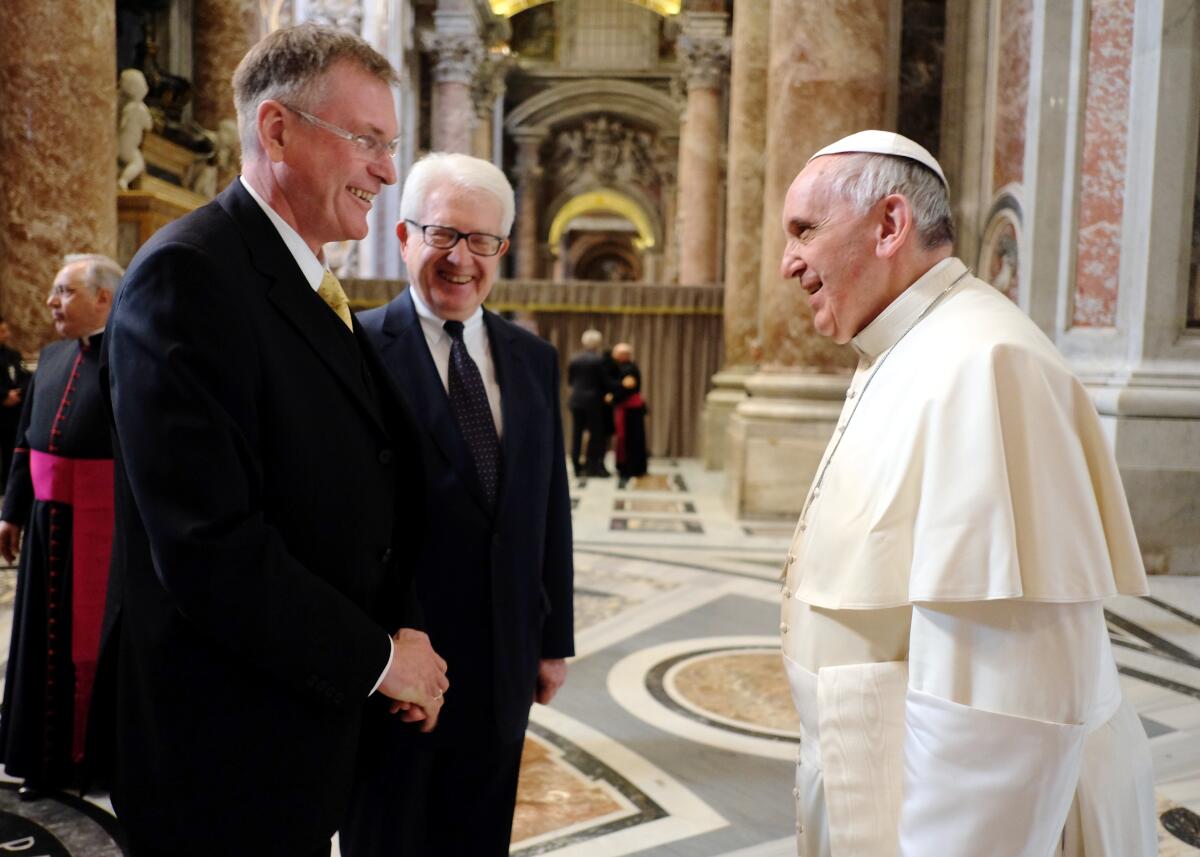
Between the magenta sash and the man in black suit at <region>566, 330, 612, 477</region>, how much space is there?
8298 millimetres

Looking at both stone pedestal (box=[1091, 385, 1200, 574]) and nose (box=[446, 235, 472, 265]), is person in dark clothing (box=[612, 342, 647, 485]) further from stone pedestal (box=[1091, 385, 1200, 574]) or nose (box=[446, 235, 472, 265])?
nose (box=[446, 235, 472, 265])

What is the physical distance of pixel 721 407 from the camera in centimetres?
1175

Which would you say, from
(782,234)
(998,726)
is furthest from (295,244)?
(782,234)

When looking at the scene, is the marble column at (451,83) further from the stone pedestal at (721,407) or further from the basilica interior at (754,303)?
the stone pedestal at (721,407)

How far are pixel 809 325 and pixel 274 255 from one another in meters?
6.82

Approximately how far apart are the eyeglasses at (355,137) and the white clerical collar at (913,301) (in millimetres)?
754

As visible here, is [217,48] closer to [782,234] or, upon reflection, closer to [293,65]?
[782,234]

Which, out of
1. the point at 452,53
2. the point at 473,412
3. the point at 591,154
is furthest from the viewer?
the point at 591,154

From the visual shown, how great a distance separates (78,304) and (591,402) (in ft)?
27.2

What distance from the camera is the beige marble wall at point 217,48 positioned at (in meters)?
10.9

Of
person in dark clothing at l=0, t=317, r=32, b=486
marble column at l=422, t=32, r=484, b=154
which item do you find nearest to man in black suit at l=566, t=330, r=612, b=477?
person in dark clothing at l=0, t=317, r=32, b=486

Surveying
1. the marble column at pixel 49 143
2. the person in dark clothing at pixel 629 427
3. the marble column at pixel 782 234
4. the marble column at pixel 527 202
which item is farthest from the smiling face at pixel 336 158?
the marble column at pixel 527 202

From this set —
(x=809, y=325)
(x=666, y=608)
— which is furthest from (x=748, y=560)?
(x=809, y=325)

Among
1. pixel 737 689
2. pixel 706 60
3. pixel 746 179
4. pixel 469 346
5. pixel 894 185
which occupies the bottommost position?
pixel 737 689
